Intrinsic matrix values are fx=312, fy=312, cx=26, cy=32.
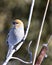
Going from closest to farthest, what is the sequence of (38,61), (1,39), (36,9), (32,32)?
(38,61), (1,39), (32,32), (36,9)

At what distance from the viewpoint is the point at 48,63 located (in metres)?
1.80

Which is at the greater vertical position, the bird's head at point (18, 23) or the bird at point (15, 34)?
the bird's head at point (18, 23)

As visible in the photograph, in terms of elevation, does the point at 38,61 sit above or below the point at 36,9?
above

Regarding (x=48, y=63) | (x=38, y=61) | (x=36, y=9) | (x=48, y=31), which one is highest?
(x=38, y=61)

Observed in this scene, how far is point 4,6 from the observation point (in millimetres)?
1786

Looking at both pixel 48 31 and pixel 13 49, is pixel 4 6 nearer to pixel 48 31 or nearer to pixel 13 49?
pixel 48 31

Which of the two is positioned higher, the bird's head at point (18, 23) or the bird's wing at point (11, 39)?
the bird's head at point (18, 23)

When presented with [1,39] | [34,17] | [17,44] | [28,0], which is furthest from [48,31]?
[17,44]

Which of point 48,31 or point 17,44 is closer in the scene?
point 17,44

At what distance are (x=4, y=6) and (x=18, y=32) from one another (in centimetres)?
98

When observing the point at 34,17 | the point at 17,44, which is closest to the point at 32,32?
the point at 34,17

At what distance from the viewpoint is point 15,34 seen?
83cm

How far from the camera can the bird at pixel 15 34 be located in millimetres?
824

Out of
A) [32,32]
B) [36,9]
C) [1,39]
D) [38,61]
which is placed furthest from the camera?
[36,9]
